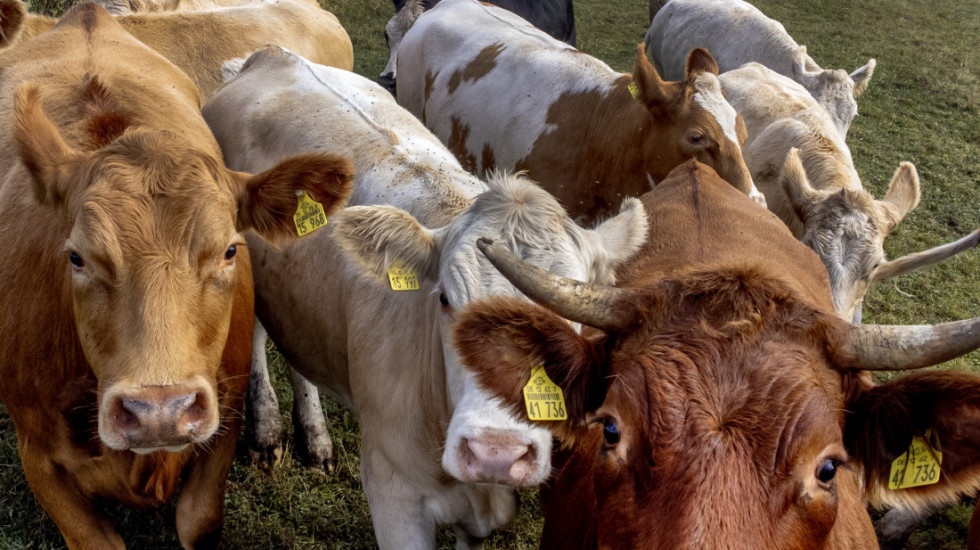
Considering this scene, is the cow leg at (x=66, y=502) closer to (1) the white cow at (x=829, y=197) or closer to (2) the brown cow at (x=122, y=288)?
(2) the brown cow at (x=122, y=288)

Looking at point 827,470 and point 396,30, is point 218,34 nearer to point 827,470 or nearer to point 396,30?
point 396,30

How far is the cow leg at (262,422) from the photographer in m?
4.08

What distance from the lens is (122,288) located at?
7.06 ft

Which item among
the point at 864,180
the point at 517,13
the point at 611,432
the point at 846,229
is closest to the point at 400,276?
the point at 611,432

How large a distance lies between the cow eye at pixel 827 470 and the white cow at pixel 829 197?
84.0 inches

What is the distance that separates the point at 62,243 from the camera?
101 inches

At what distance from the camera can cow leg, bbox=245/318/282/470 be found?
4082mm

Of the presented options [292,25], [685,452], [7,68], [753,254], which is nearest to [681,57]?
[292,25]

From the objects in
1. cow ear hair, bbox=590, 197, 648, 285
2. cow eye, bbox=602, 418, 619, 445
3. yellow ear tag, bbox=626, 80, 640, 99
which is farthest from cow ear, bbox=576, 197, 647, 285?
yellow ear tag, bbox=626, 80, 640, 99

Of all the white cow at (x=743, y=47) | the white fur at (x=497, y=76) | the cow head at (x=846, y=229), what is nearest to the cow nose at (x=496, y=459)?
the cow head at (x=846, y=229)

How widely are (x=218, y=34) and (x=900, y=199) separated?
18.4 ft

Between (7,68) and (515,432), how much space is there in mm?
3524

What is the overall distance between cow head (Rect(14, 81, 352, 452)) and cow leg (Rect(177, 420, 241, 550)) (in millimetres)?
632

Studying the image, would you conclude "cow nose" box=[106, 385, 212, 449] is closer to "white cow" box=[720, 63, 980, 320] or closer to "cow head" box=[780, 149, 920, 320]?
"white cow" box=[720, 63, 980, 320]
